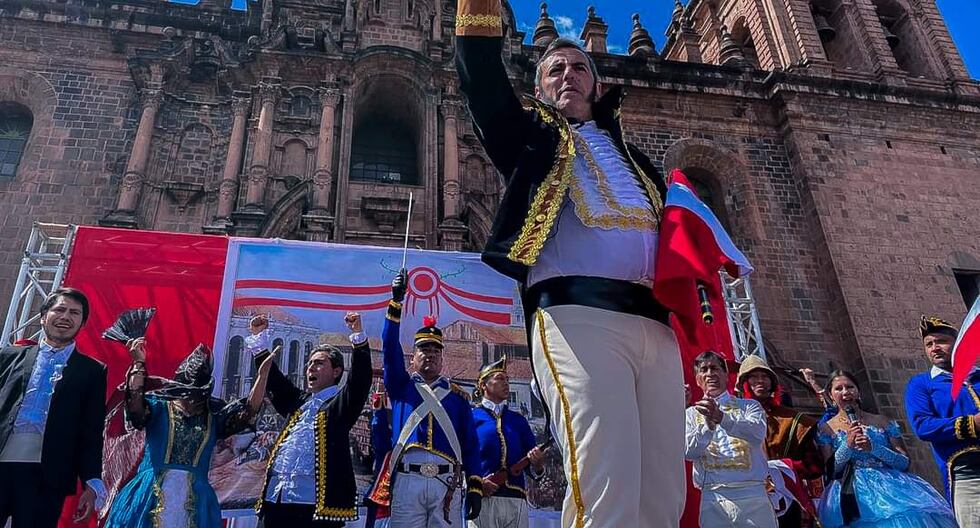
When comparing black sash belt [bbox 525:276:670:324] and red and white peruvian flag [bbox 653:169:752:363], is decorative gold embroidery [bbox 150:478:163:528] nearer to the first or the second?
black sash belt [bbox 525:276:670:324]

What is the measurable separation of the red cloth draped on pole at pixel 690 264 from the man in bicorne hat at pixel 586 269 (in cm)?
7

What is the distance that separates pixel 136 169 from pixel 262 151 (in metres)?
1.90

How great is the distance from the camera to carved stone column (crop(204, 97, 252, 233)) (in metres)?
10.2

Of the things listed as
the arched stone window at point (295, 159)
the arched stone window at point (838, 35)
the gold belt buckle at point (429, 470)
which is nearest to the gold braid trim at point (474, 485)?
the gold belt buckle at point (429, 470)

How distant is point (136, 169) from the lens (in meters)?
10.5

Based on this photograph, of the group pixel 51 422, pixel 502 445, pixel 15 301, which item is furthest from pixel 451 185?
pixel 51 422

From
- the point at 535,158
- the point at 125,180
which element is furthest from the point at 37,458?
the point at 125,180

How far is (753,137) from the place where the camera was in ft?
45.9

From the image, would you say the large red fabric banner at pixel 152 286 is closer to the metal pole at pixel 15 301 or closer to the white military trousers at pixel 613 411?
the metal pole at pixel 15 301

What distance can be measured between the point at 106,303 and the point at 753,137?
12.1 metres

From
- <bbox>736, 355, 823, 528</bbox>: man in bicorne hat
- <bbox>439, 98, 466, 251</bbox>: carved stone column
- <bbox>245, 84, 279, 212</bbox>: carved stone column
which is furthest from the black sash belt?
<bbox>245, 84, 279, 212</bbox>: carved stone column

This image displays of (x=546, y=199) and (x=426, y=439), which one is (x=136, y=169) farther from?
(x=546, y=199)

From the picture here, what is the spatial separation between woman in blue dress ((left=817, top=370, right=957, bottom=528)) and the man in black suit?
453cm

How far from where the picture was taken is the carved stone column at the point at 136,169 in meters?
10.0
